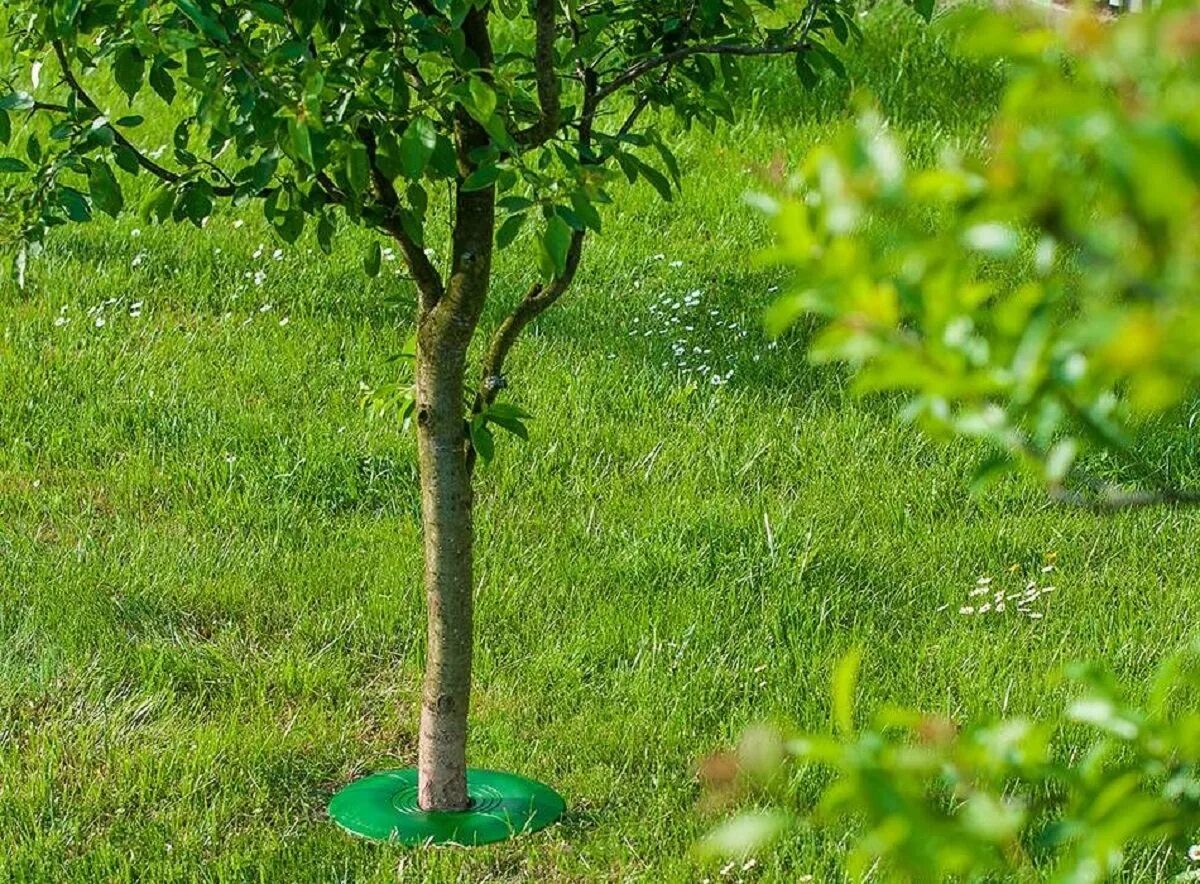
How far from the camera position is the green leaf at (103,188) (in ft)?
9.30

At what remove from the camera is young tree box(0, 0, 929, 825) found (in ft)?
8.51

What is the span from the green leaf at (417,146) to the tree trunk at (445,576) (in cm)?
57

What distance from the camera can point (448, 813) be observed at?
335cm

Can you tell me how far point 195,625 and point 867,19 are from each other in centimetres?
532

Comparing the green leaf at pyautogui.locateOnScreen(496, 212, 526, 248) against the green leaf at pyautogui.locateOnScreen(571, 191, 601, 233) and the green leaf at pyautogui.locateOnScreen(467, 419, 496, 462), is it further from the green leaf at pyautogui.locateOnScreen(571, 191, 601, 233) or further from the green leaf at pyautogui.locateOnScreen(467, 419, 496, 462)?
the green leaf at pyautogui.locateOnScreen(467, 419, 496, 462)

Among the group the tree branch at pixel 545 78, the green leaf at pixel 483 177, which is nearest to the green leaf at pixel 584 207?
the green leaf at pixel 483 177

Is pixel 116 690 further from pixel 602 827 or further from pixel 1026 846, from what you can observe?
pixel 1026 846

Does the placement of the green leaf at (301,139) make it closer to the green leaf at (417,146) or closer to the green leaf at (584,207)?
the green leaf at (417,146)

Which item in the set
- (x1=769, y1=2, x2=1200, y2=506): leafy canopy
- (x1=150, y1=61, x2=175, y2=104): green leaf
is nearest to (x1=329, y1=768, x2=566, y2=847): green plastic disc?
(x1=150, y1=61, x2=175, y2=104): green leaf

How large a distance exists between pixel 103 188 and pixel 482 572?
174 cm

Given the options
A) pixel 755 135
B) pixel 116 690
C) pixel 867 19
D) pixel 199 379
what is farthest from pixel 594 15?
pixel 867 19

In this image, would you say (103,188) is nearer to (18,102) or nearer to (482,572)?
(18,102)

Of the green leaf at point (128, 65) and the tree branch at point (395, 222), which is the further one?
the tree branch at point (395, 222)

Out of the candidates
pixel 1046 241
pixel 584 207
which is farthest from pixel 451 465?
pixel 1046 241
